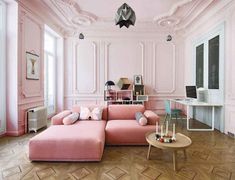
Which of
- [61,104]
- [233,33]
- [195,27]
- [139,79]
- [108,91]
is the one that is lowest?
[61,104]

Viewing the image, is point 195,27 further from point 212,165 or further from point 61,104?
point 61,104

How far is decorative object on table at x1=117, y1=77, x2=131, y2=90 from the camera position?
6.99 m

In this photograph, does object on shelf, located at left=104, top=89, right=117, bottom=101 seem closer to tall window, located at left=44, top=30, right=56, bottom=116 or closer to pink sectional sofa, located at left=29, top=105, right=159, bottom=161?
tall window, located at left=44, top=30, right=56, bottom=116

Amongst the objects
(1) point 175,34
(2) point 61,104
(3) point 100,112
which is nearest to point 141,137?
(3) point 100,112

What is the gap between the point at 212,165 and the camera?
2703mm

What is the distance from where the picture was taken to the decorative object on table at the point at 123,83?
699 cm

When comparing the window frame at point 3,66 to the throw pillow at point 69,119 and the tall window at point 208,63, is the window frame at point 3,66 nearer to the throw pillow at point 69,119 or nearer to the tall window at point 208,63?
the throw pillow at point 69,119

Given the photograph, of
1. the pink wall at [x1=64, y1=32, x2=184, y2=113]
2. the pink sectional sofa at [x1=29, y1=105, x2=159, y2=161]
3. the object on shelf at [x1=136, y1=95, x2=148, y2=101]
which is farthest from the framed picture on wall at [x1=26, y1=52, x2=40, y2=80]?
the object on shelf at [x1=136, y1=95, x2=148, y2=101]

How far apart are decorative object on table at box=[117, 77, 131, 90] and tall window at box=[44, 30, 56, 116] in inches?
104

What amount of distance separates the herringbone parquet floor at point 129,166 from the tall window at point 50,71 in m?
3.28

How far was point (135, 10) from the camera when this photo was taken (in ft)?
18.2

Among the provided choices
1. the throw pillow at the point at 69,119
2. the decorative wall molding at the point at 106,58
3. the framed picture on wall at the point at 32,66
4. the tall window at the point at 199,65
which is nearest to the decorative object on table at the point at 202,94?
the tall window at the point at 199,65

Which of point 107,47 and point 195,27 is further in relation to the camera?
point 107,47

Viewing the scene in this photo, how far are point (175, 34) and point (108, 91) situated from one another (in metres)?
3.60
